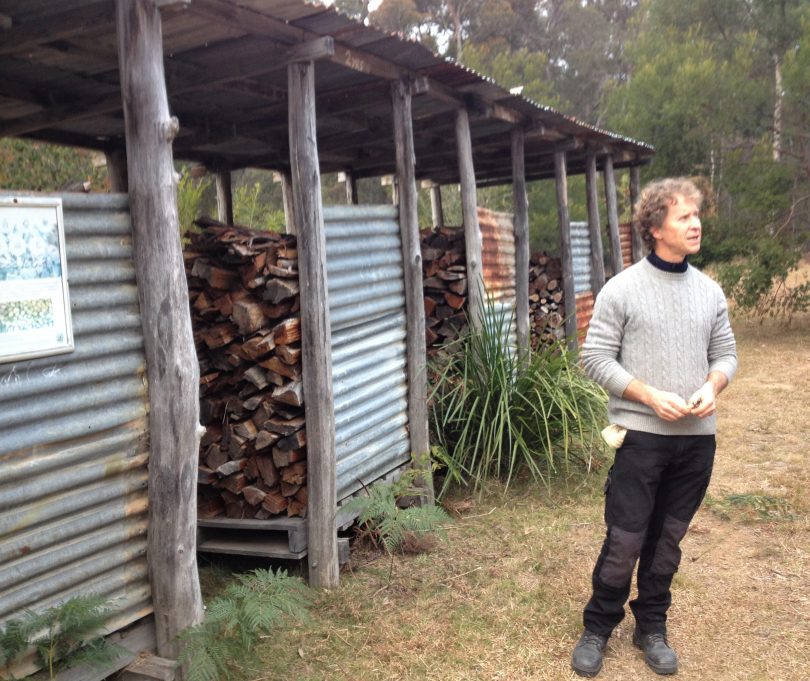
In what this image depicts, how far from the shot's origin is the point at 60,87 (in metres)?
4.99

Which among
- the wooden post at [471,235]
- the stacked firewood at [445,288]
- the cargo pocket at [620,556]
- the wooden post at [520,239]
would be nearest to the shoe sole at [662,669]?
the cargo pocket at [620,556]

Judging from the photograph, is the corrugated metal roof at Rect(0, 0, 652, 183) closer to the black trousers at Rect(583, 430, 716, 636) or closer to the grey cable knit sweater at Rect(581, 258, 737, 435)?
the grey cable knit sweater at Rect(581, 258, 737, 435)

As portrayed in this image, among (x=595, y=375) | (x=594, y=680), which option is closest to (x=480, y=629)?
(x=594, y=680)

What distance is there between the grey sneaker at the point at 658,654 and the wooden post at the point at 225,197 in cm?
577

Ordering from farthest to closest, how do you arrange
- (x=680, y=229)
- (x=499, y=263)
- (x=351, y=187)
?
1. (x=351, y=187)
2. (x=499, y=263)
3. (x=680, y=229)

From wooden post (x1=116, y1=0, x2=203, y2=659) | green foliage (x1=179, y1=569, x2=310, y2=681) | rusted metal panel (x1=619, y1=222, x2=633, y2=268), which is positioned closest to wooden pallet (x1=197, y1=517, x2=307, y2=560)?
green foliage (x1=179, y1=569, x2=310, y2=681)

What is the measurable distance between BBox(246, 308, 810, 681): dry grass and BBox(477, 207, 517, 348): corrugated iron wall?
183cm

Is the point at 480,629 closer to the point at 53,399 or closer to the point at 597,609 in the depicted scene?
the point at 597,609

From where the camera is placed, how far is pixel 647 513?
3.29 m

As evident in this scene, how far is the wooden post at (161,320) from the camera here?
3.23 m

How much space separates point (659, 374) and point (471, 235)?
3.36 meters

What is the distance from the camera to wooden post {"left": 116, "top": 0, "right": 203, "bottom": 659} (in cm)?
323

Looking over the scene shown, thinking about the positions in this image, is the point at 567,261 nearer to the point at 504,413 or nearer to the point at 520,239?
the point at 520,239

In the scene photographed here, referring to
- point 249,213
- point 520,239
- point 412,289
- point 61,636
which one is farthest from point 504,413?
point 249,213
